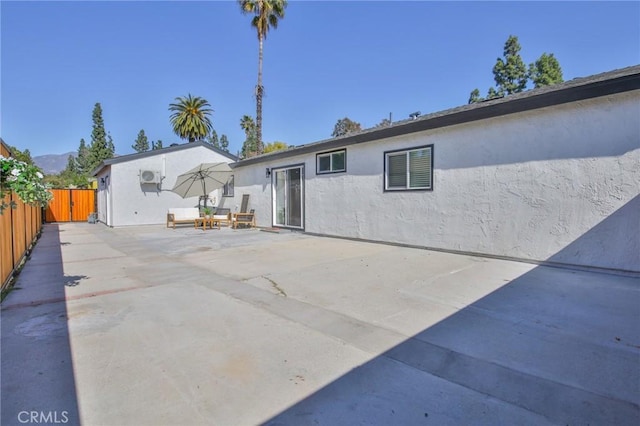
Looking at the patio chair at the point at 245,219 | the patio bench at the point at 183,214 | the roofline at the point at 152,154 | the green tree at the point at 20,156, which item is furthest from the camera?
the roofline at the point at 152,154

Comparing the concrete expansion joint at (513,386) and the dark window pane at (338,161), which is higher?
the dark window pane at (338,161)

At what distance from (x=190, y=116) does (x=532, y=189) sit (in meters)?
27.9

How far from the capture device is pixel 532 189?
6.20 m

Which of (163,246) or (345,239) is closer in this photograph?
(163,246)

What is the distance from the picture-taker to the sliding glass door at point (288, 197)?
12.0 metres

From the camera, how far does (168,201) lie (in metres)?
17.4

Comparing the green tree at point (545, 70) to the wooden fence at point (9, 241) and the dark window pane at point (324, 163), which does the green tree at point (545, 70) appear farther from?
the wooden fence at point (9, 241)

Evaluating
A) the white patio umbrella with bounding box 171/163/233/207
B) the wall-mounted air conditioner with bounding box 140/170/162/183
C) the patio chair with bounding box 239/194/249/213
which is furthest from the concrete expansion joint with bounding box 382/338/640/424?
the wall-mounted air conditioner with bounding box 140/170/162/183

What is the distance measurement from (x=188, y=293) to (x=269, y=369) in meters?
2.52

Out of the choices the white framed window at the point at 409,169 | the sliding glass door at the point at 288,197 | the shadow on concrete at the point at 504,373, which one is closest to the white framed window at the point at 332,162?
the sliding glass door at the point at 288,197

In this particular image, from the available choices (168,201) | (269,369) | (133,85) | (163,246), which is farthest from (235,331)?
(133,85)

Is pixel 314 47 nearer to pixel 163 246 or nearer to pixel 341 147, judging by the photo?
pixel 341 147

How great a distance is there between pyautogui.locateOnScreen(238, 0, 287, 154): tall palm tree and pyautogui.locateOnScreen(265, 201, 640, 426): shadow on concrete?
19.8 metres

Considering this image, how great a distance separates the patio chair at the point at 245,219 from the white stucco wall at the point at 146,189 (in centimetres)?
426
